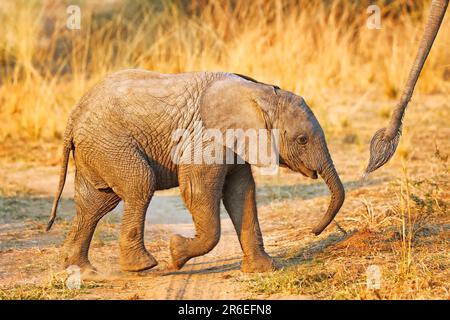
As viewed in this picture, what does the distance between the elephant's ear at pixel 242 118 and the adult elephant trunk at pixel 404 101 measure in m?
0.71

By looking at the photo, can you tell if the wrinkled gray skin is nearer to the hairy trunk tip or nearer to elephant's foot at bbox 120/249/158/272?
elephant's foot at bbox 120/249/158/272

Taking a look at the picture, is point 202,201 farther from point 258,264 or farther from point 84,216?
point 84,216

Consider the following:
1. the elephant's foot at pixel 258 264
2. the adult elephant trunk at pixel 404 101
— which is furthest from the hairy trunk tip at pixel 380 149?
the elephant's foot at pixel 258 264

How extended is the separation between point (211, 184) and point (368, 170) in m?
1.05

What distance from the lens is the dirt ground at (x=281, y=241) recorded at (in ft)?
19.6

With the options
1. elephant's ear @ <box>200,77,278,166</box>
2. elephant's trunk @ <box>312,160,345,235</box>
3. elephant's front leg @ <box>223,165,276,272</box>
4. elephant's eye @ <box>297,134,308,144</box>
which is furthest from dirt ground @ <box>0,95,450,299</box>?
elephant's ear @ <box>200,77,278,166</box>

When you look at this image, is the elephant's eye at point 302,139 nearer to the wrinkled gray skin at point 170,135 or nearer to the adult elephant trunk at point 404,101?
the wrinkled gray skin at point 170,135

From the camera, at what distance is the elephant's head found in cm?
627

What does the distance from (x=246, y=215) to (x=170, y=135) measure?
766 mm

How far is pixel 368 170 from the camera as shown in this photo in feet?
20.7

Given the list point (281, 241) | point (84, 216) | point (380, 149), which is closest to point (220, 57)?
point (281, 241)

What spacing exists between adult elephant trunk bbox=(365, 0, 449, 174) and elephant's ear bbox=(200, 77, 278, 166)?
0.71 m
